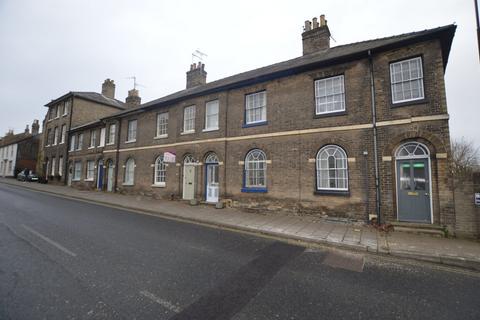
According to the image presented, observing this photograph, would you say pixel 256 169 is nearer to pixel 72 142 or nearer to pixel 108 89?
pixel 72 142

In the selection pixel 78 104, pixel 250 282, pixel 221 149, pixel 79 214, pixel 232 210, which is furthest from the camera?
pixel 78 104

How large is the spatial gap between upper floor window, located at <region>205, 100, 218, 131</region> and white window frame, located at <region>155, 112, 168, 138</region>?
384 cm

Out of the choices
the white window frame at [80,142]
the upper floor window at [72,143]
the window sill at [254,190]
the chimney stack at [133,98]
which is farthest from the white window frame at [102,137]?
the window sill at [254,190]

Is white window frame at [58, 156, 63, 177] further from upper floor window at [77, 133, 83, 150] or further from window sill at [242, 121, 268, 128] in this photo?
window sill at [242, 121, 268, 128]

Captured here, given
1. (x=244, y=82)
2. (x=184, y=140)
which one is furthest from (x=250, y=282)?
(x=184, y=140)

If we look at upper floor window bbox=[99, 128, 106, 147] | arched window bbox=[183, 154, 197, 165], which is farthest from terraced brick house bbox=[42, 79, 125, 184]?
arched window bbox=[183, 154, 197, 165]

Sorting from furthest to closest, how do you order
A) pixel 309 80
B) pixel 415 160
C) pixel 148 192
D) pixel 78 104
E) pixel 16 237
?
pixel 78 104 < pixel 148 192 < pixel 309 80 < pixel 415 160 < pixel 16 237

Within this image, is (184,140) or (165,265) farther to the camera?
(184,140)

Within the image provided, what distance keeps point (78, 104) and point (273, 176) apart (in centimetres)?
2666

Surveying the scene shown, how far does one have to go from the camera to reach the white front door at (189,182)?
13.6 meters

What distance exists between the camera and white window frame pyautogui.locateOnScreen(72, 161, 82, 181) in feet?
74.7

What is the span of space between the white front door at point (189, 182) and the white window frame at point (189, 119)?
2467 millimetres

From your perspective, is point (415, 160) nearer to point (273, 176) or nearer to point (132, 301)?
point (273, 176)

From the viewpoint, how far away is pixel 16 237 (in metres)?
6.08
